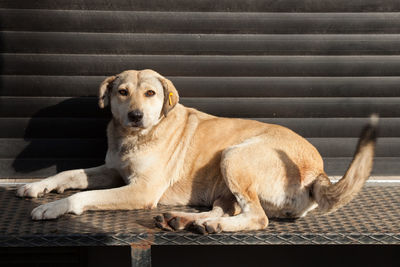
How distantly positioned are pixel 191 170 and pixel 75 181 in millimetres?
1052

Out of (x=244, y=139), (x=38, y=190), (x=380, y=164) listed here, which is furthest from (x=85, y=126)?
(x=380, y=164)

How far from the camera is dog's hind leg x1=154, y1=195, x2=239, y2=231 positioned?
341 cm

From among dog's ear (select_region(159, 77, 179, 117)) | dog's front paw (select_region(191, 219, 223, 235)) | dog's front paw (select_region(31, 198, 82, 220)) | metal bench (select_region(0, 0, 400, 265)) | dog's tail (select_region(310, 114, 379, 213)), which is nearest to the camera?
dog's tail (select_region(310, 114, 379, 213))

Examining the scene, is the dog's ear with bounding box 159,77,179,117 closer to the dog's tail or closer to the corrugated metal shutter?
the corrugated metal shutter

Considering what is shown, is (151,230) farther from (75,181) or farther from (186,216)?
(75,181)

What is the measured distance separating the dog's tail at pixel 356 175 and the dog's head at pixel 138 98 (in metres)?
1.45

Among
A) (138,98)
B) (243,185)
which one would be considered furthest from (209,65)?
(243,185)

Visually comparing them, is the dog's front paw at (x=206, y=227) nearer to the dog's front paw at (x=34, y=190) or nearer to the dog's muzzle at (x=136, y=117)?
the dog's muzzle at (x=136, y=117)

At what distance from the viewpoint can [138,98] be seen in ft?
12.6

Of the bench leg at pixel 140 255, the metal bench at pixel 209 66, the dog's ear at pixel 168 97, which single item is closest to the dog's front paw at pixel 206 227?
the bench leg at pixel 140 255

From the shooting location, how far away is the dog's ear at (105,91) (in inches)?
156

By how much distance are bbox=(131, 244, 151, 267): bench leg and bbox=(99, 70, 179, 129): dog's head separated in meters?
1.00

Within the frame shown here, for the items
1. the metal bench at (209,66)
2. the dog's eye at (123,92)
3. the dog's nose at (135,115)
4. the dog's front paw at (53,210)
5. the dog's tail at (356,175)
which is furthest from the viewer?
the metal bench at (209,66)

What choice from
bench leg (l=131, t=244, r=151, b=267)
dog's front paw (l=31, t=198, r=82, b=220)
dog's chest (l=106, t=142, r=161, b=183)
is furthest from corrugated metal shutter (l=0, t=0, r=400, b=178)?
bench leg (l=131, t=244, r=151, b=267)
